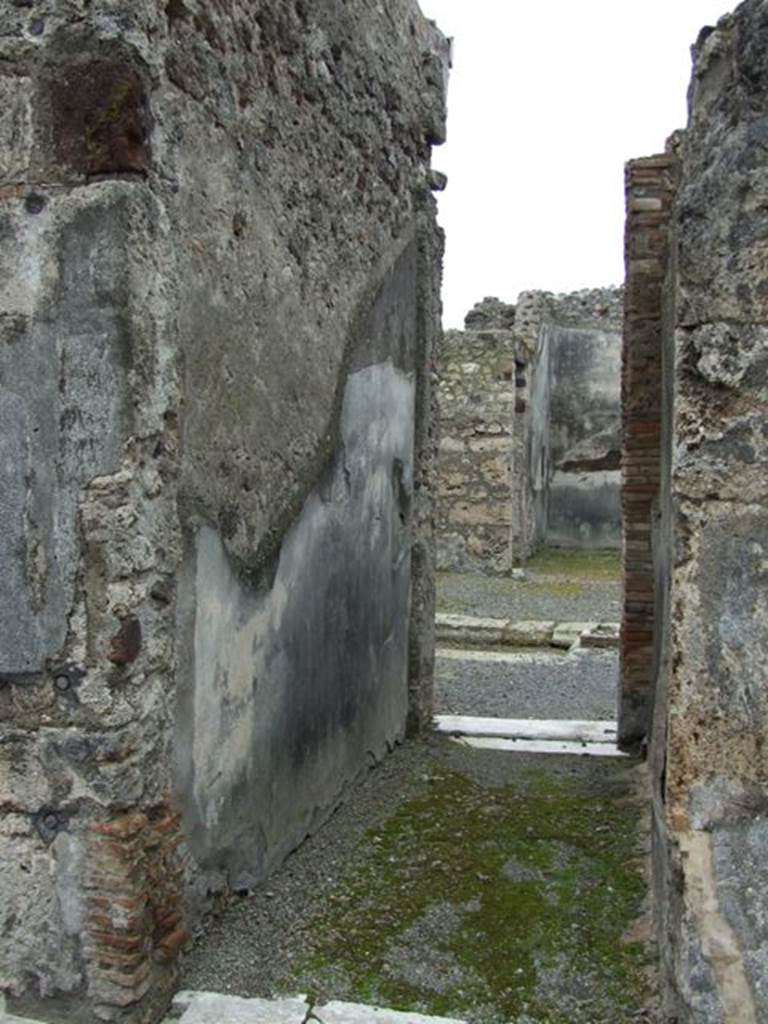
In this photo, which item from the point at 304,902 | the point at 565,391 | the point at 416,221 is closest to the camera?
the point at 304,902

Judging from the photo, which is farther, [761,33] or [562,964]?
[562,964]

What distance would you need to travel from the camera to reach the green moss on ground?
3064 mm

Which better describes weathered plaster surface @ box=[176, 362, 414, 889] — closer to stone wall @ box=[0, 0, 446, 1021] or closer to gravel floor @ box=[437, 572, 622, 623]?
stone wall @ box=[0, 0, 446, 1021]

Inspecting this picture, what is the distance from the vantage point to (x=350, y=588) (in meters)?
4.74

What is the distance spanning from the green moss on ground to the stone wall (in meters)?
0.41

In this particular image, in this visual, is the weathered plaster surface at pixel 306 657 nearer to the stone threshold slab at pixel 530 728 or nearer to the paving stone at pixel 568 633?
the stone threshold slab at pixel 530 728

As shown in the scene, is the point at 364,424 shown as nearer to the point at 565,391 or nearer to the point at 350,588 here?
the point at 350,588

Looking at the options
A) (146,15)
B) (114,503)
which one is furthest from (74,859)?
(146,15)

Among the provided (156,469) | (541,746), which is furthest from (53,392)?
(541,746)

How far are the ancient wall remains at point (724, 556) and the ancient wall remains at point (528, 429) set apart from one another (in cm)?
882

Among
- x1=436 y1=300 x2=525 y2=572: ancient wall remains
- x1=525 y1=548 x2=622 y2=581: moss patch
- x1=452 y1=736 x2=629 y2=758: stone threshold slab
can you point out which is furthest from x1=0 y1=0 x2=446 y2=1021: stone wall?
x1=525 y1=548 x2=622 y2=581: moss patch

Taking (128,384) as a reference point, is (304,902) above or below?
below

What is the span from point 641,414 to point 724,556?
3.16 m

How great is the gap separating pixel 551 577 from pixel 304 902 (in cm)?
1036
